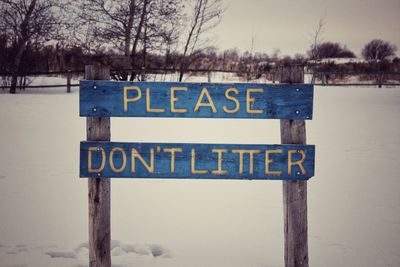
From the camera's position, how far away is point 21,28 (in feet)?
51.5

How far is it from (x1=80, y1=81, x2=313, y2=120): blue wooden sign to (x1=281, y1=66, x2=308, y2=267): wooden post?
0.26ft

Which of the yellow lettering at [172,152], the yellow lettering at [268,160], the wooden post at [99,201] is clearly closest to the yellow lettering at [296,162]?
the yellow lettering at [268,160]

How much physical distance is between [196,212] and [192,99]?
2059 mm

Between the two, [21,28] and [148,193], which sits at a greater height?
[21,28]

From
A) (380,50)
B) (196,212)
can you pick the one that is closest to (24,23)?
(196,212)

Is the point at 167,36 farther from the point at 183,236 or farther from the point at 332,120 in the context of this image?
the point at 183,236

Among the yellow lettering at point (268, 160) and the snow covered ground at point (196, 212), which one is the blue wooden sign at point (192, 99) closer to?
the yellow lettering at point (268, 160)

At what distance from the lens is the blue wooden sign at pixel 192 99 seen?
2.40 meters

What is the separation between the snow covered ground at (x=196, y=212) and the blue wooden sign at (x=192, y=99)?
138 cm

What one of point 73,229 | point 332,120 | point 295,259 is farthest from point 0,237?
point 332,120

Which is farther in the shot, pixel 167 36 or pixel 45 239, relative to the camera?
pixel 167 36

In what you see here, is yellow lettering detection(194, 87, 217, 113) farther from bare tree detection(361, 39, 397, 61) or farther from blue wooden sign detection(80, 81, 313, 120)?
bare tree detection(361, 39, 397, 61)

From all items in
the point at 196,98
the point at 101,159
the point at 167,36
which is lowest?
the point at 101,159

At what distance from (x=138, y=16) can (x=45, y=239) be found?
14471 mm
